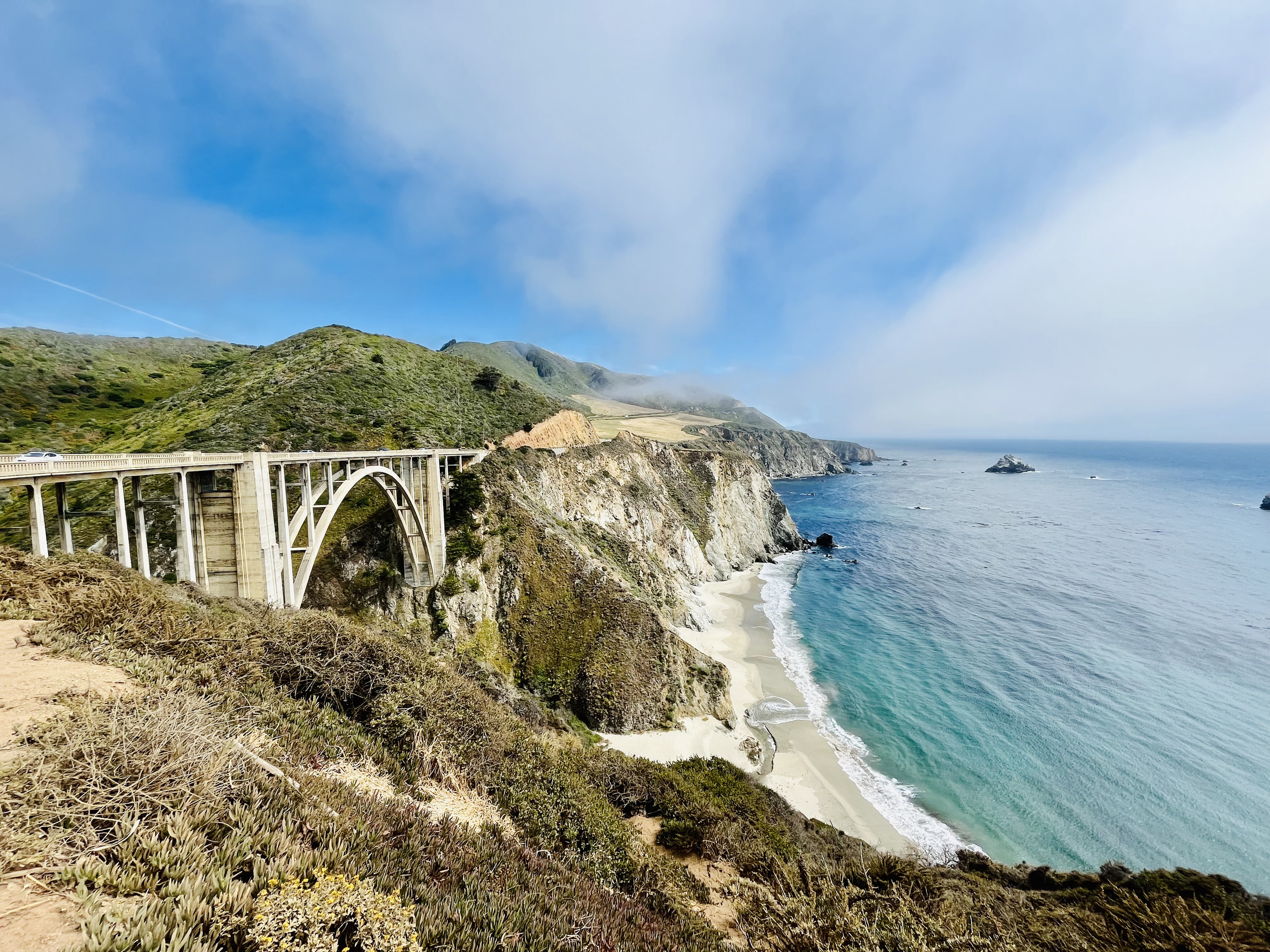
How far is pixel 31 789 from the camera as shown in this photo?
368cm

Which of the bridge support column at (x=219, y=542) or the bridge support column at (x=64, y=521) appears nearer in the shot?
the bridge support column at (x=64, y=521)

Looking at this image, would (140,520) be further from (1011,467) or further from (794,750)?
(1011,467)

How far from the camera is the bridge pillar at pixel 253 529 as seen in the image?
45.4ft

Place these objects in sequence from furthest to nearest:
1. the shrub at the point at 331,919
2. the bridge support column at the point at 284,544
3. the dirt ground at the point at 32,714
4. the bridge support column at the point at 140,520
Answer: the bridge support column at the point at 284,544, the bridge support column at the point at 140,520, the shrub at the point at 331,919, the dirt ground at the point at 32,714

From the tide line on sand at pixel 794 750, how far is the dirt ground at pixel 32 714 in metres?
18.8

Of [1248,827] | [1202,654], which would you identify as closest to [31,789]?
[1248,827]

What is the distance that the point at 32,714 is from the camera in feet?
16.6

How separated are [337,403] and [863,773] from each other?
4323 cm

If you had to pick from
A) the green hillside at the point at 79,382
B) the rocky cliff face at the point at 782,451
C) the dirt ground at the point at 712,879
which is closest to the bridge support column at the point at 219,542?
the dirt ground at the point at 712,879

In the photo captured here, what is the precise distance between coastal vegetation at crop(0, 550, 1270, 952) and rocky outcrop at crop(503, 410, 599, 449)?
3051 cm

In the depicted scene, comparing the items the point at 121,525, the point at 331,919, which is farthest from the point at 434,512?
the point at 331,919

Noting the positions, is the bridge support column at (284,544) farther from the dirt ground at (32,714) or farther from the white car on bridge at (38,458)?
the dirt ground at (32,714)

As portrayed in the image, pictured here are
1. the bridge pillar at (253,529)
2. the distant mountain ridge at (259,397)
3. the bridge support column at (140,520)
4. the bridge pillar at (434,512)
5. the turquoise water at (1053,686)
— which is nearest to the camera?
the bridge support column at (140,520)

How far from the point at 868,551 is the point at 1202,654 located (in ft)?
98.3
